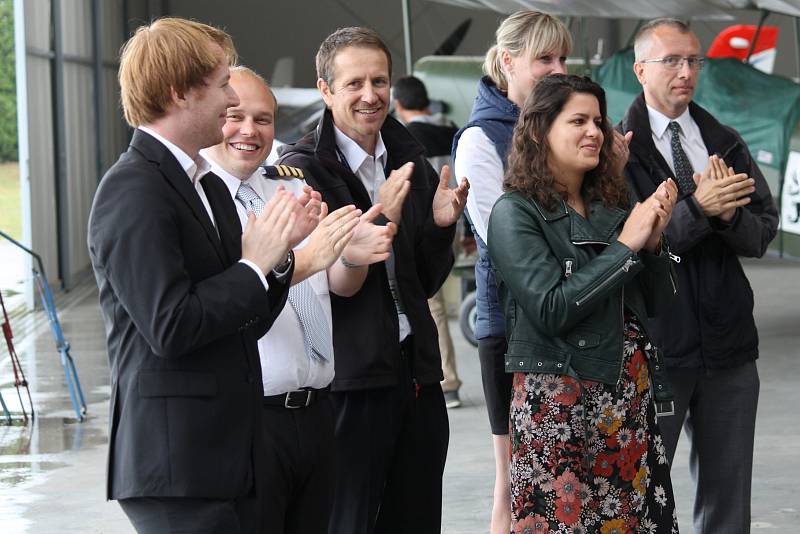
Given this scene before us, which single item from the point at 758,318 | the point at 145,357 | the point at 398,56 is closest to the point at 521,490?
the point at 145,357

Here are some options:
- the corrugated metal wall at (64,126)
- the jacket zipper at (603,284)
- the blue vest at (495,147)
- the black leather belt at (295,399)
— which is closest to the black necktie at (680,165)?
the blue vest at (495,147)

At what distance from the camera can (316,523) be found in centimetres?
243

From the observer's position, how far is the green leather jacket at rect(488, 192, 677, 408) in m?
2.76

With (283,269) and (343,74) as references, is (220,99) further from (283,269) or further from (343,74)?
(343,74)

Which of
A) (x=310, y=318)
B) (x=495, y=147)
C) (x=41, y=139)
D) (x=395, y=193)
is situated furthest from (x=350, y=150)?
(x=41, y=139)

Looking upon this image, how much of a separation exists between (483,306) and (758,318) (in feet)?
23.9

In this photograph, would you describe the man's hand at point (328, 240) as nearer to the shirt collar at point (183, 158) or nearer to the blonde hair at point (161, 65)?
the shirt collar at point (183, 158)

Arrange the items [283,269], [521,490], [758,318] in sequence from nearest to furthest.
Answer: [283,269] < [521,490] < [758,318]

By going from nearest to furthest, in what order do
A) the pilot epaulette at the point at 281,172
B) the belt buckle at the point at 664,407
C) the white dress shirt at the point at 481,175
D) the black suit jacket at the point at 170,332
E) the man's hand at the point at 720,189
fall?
the black suit jacket at the point at 170,332, the pilot epaulette at the point at 281,172, the belt buckle at the point at 664,407, the man's hand at the point at 720,189, the white dress shirt at the point at 481,175

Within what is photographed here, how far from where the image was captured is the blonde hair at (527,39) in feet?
11.0

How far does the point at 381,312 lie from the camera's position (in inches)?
112

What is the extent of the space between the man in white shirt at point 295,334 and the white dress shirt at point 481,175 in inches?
28.3

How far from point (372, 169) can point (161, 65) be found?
108 cm

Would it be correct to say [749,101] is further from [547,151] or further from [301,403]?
[301,403]
